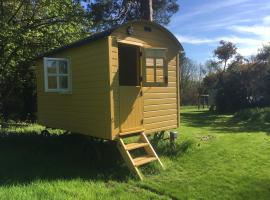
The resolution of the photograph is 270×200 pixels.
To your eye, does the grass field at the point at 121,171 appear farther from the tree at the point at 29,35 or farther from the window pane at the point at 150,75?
the tree at the point at 29,35

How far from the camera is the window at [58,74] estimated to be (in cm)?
896

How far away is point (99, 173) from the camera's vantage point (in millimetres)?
7473

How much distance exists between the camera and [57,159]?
834 cm

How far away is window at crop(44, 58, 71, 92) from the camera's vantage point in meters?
8.96

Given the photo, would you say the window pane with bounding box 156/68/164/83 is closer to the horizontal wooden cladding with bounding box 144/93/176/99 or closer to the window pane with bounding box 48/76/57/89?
the horizontal wooden cladding with bounding box 144/93/176/99

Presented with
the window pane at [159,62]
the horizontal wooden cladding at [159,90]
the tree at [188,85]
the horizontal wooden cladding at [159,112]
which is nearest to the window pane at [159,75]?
the window pane at [159,62]

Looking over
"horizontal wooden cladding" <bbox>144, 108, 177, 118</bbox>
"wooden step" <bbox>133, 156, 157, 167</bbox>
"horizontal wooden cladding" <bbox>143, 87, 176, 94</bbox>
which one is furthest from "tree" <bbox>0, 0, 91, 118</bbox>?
"wooden step" <bbox>133, 156, 157, 167</bbox>

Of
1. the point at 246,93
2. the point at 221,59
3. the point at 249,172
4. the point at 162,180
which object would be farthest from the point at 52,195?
the point at 221,59

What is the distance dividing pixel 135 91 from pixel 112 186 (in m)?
2.39

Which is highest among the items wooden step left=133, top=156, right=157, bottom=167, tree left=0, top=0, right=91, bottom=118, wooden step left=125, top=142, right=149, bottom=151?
tree left=0, top=0, right=91, bottom=118

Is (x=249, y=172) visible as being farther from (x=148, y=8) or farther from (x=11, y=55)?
(x=11, y=55)

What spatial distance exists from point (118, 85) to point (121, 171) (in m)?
1.82

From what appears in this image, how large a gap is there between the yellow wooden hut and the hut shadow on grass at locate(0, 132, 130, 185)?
0.52 metres

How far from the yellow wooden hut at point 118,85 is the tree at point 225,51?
2464 centimetres
